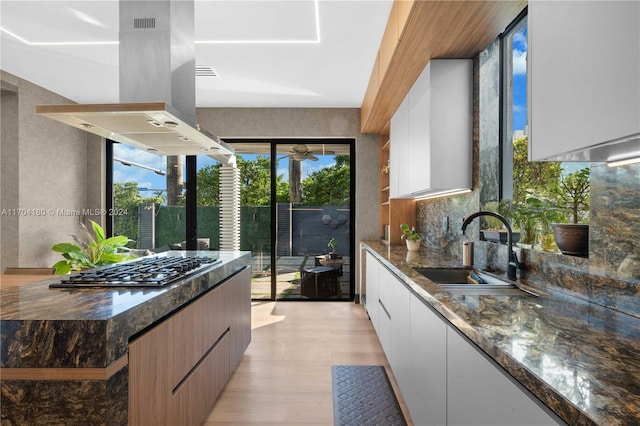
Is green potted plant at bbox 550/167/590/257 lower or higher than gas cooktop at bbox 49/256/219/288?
higher

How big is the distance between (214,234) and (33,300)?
3.72 m

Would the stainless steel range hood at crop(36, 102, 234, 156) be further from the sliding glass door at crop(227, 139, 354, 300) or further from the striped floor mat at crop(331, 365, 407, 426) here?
the sliding glass door at crop(227, 139, 354, 300)

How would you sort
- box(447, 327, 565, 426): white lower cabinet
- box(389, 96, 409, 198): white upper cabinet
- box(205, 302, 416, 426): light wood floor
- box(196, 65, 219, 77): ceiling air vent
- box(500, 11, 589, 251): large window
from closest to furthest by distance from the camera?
A: box(447, 327, 565, 426): white lower cabinet
box(500, 11, 589, 251): large window
box(205, 302, 416, 426): light wood floor
box(389, 96, 409, 198): white upper cabinet
box(196, 65, 219, 77): ceiling air vent

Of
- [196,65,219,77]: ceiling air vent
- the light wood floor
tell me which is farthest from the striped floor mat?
[196,65,219,77]: ceiling air vent

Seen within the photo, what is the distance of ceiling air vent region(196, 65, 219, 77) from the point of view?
3582mm

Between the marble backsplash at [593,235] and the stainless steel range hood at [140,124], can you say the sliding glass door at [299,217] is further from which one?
the marble backsplash at [593,235]

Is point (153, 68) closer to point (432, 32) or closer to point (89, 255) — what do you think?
point (432, 32)

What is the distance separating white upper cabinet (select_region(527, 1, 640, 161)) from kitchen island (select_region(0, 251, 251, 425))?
150cm

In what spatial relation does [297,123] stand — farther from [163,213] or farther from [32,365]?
[32,365]

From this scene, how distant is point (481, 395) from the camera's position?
3.35ft

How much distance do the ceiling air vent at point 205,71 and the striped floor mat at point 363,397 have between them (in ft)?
10.3

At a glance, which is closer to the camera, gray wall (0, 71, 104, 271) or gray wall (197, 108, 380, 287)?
gray wall (0, 71, 104, 271)

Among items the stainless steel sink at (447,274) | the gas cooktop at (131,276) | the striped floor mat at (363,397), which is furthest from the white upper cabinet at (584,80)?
the striped floor mat at (363,397)

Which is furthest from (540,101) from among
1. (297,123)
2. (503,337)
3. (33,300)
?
(297,123)
